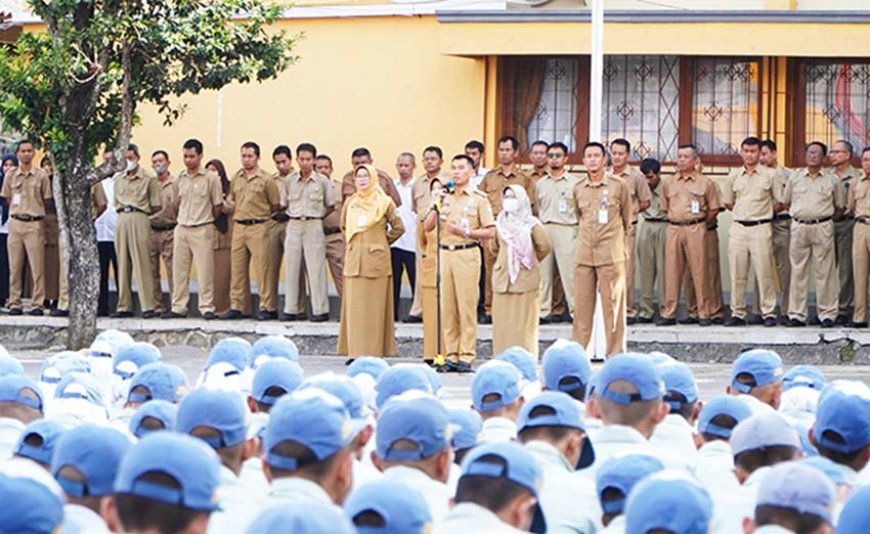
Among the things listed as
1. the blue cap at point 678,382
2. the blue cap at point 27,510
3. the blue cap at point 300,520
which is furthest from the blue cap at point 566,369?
the blue cap at point 300,520

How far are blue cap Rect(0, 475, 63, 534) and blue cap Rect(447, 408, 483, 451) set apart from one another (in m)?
2.97

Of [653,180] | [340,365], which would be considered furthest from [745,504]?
[653,180]

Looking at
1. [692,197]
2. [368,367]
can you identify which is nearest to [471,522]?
[368,367]

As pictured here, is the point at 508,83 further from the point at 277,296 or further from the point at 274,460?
the point at 274,460

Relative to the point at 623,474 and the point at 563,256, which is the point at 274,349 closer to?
the point at 623,474

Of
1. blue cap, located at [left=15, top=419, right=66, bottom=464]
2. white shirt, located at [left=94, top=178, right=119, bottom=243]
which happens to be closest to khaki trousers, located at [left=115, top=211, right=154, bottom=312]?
white shirt, located at [left=94, top=178, right=119, bottom=243]

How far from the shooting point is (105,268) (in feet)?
67.7

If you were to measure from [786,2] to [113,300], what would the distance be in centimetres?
847

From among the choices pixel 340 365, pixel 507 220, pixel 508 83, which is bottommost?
pixel 340 365

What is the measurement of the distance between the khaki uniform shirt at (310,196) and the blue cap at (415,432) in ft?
42.5

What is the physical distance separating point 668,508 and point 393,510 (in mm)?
735

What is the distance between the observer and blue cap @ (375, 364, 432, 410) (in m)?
8.51

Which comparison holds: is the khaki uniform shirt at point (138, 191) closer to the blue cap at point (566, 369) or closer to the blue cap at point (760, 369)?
the blue cap at point (566, 369)

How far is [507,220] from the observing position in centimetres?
1641
